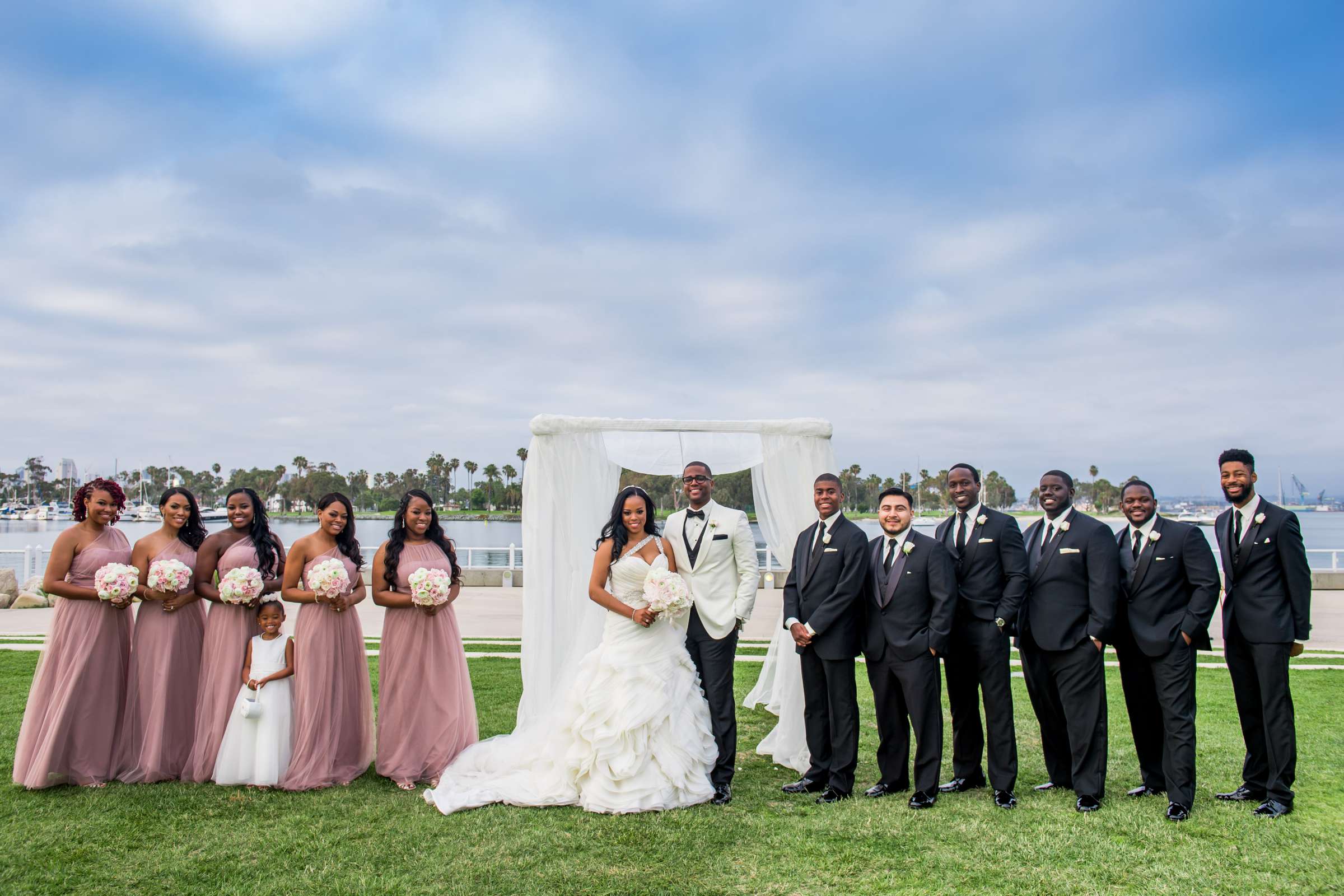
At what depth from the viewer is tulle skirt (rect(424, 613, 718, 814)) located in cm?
545

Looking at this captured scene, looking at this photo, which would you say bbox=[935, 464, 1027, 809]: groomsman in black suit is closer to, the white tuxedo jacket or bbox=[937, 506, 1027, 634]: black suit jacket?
bbox=[937, 506, 1027, 634]: black suit jacket

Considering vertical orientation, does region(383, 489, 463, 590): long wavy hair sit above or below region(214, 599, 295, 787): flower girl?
above

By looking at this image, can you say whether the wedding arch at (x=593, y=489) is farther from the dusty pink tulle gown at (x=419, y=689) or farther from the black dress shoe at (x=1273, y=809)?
the black dress shoe at (x=1273, y=809)

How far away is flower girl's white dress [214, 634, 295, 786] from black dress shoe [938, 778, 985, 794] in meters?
4.35

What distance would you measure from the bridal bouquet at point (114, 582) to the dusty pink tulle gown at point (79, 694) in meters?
0.18

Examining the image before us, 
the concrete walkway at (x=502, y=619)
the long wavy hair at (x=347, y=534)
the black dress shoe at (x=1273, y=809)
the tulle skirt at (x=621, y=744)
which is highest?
the long wavy hair at (x=347, y=534)

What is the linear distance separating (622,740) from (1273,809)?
389cm

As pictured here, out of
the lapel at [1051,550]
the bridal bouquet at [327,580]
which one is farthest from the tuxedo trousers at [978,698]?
the bridal bouquet at [327,580]

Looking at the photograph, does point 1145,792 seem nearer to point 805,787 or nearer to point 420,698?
point 805,787

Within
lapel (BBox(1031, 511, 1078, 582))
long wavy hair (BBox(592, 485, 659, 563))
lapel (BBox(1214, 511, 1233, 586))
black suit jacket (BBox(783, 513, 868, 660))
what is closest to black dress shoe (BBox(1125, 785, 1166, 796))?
lapel (BBox(1214, 511, 1233, 586))

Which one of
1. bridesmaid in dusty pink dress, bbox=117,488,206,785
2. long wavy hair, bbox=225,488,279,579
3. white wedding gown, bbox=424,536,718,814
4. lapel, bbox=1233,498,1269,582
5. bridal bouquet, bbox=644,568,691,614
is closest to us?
lapel, bbox=1233,498,1269,582

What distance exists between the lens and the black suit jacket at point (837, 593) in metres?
5.66

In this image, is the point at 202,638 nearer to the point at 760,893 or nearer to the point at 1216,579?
the point at 760,893

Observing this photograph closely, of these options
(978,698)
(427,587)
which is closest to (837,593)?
(978,698)
